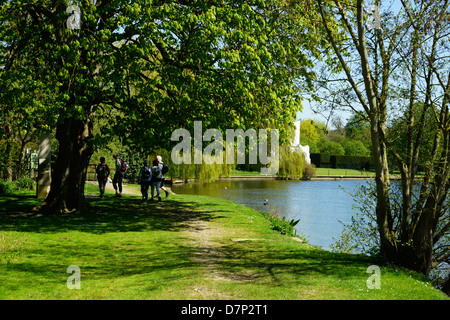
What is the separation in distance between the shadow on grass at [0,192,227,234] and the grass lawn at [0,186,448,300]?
0.10 ft

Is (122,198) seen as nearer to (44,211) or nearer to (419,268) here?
(44,211)

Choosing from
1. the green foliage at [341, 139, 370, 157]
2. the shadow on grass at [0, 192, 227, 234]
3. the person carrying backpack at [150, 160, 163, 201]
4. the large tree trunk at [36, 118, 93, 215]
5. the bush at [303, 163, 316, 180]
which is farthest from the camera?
the green foliage at [341, 139, 370, 157]

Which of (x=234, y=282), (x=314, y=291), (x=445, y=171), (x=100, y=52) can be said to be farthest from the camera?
(x=100, y=52)

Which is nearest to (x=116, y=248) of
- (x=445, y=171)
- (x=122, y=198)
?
(x=445, y=171)

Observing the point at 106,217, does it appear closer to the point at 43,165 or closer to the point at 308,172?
the point at 43,165

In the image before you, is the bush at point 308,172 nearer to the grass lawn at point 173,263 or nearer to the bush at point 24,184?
the bush at point 24,184

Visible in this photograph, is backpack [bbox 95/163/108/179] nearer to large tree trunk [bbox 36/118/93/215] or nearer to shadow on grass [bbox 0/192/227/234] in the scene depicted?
shadow on grass [bbox 0/192/227/234]

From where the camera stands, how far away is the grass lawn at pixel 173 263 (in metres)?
6.28

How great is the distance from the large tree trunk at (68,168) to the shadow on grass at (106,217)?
0.52 meters

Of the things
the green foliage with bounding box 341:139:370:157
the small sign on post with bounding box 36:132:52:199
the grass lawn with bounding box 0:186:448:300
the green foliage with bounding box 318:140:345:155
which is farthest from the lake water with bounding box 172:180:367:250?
the green foliage with bounding box 318:140:345:155

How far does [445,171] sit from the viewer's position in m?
7.98

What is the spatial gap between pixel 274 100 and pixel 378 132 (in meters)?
4.28

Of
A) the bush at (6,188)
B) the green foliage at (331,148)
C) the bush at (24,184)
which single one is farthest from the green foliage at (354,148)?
the bush at (6,188)

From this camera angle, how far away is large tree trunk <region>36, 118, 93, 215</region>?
45.4 ft
